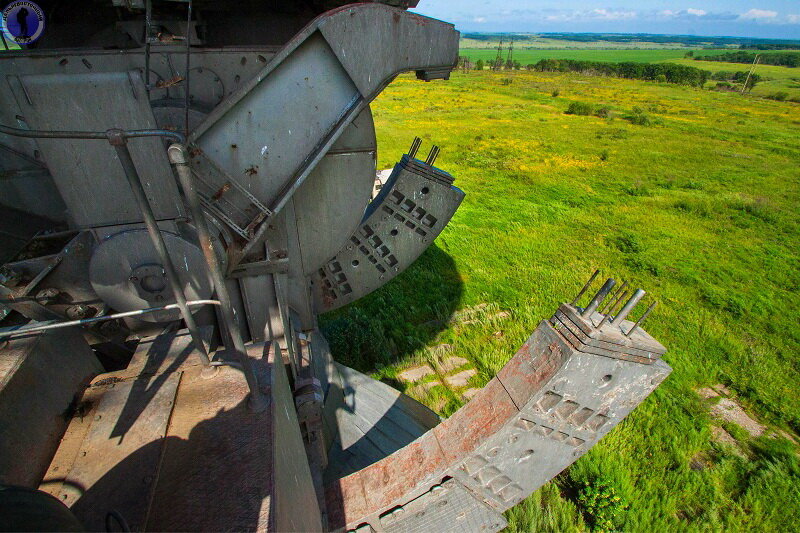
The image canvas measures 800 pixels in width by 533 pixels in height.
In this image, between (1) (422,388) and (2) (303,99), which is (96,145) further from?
(1) (422,388)

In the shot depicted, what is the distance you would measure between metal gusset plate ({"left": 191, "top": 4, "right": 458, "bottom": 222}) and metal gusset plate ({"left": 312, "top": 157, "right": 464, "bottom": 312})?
5.05 ft

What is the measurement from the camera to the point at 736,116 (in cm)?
2977

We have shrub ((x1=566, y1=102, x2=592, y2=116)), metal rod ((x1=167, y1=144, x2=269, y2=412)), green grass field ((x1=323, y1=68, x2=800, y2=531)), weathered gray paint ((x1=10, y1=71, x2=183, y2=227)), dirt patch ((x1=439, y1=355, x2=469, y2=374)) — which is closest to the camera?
metal rod ((x1=167, y1=144, x2=269, y2=412))

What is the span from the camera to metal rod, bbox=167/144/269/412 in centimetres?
141

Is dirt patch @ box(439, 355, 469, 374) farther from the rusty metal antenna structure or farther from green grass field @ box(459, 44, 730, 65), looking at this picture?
green grass field @ box(459, 44, 730, 65)

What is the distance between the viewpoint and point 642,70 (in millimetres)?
58094

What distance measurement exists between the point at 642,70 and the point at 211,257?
7387 cm

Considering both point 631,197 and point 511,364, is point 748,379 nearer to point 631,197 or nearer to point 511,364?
point 511,364

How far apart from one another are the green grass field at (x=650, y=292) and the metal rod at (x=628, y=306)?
8.58 ft

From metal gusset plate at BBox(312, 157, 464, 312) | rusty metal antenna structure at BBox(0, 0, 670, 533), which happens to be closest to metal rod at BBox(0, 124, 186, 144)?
rusty metal antenna structure at BBox(0, 0, 670, 533)

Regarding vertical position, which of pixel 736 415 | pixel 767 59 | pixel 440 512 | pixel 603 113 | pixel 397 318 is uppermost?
pixel 767 59

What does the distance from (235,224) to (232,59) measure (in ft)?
4.34

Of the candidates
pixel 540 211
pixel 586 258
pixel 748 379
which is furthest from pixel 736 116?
pixel 748 379

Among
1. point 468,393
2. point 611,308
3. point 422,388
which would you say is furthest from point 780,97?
point 611,308
